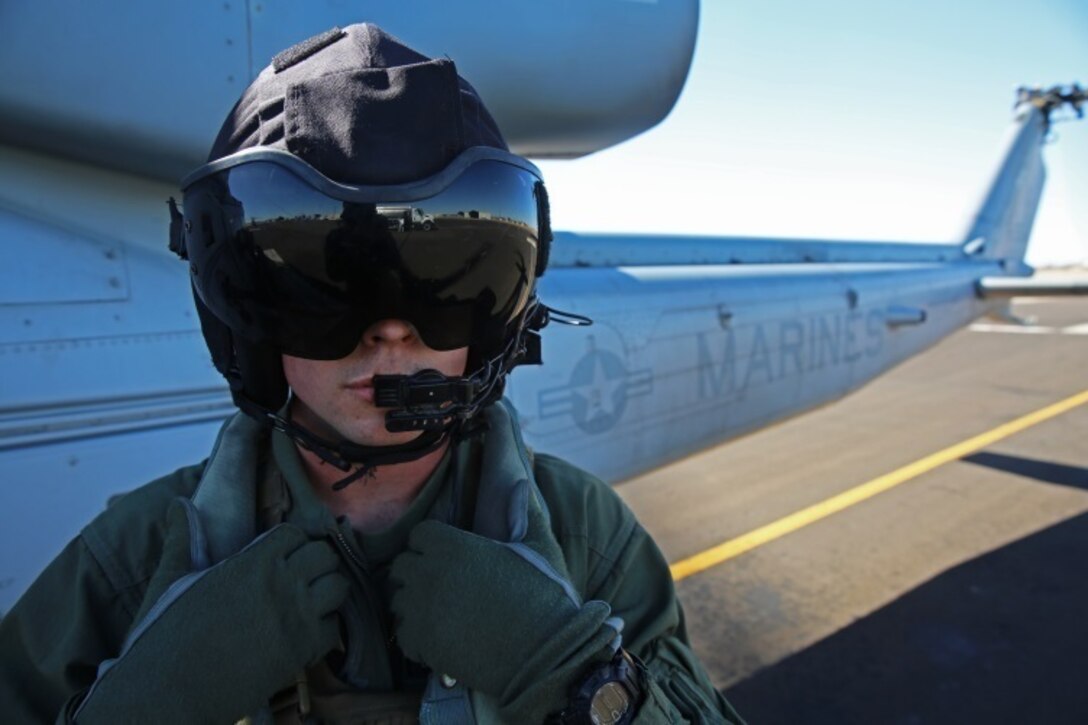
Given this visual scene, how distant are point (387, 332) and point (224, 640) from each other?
0.42 metres

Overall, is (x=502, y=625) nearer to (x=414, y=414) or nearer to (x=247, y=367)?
(x=414, y=414)

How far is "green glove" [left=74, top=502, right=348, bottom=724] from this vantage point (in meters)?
0.80

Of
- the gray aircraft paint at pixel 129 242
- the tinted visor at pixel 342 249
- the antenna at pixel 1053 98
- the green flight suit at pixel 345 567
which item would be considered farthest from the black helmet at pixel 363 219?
the antenna at pixel 1053 98

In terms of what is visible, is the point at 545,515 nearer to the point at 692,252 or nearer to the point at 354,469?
the point at 354,469

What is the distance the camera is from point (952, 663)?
3.28m

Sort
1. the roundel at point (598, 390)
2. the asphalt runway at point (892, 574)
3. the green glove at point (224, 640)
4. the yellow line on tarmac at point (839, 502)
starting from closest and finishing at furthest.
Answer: the green glove at point (224, 640), the roundel at point (598, 390), the asphalt runway at point (892, 574), the yellow line on tarmac at point (839, 502)

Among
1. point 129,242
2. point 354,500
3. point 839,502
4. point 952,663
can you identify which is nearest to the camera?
point 354,500

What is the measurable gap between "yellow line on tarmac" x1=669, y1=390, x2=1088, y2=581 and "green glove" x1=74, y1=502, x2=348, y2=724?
3245 millimetres

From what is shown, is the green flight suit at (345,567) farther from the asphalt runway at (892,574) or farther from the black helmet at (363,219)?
the asphalt runway at (892,574)

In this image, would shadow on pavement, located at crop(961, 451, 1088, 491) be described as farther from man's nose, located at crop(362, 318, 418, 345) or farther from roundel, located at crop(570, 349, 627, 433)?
man's nose, located at crop(362, 318, 418, 345)

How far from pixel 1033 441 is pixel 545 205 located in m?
7.70

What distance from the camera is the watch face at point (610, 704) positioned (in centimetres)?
82

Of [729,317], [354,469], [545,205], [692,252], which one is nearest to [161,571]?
[354,469]

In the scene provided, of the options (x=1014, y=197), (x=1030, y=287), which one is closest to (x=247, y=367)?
(x=1030, y=287)
